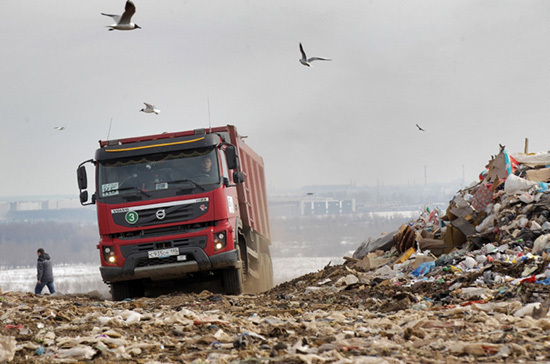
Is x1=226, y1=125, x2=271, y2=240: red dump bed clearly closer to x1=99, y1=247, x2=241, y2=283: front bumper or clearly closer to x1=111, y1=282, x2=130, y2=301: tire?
x1=99, y1=247, x2=241, y2=283: front bumper

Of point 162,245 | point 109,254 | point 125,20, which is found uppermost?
point 125,20

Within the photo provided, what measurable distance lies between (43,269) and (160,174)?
7.40 metres

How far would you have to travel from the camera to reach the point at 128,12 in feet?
33.3

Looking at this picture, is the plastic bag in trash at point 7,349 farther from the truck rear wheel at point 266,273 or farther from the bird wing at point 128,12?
the truck rear wheel at point 266,273

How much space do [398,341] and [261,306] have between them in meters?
3.85

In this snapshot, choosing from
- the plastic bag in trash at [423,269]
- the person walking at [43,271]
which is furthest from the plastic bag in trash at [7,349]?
the person walking at [43,271]

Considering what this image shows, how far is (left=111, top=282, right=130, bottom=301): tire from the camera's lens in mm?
11734

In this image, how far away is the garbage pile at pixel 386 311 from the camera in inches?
224

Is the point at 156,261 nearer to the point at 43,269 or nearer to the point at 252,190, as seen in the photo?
the point at 252,190

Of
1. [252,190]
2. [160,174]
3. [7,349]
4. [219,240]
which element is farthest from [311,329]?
[252,190]

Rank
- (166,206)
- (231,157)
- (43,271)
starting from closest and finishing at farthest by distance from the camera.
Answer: (166,206)
(231,157)
(43,271)

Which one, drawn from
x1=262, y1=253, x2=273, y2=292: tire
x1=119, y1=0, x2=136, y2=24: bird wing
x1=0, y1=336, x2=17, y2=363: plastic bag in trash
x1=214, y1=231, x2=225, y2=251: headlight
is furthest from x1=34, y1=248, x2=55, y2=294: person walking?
x1=0, y1=336, x2=17, y2=363: plastic bag in trash

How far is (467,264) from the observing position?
1048 cm

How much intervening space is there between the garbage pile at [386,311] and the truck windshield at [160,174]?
1757mm
